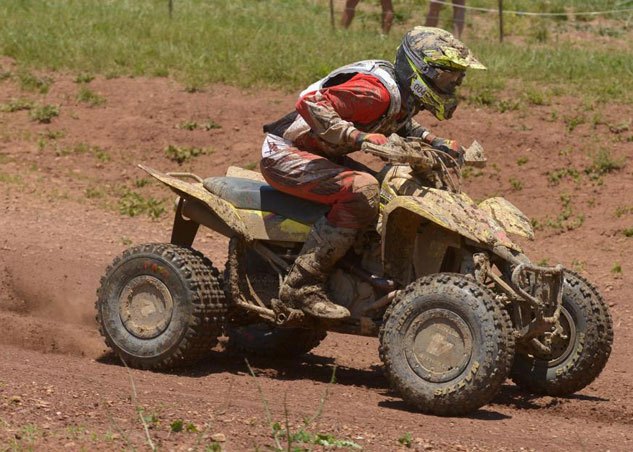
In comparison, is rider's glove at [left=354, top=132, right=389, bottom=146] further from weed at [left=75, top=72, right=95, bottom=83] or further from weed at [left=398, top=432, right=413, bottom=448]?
weed at [left=75, top=72, right=95, bottom=83]

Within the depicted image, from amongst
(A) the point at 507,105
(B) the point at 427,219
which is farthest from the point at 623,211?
(B) the point at 427,219

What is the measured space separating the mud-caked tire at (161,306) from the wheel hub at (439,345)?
1.48m

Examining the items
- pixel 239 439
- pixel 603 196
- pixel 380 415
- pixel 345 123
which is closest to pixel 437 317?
pixel 380 415

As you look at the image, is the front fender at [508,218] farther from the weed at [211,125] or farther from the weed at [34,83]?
the weed at [34,83]

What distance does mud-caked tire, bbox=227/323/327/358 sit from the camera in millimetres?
9422

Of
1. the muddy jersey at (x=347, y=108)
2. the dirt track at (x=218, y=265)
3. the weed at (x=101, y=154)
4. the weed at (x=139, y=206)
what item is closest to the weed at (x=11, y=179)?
the dirt track at (x=218, y=265)

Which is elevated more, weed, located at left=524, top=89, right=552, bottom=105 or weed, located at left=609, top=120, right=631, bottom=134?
weed, located at left=524, top=89, right=552, bottom=105

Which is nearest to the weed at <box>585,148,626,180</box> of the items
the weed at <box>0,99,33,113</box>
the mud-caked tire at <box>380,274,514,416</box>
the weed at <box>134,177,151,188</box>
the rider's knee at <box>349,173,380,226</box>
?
the weed at <box>134,177,151,188</box>

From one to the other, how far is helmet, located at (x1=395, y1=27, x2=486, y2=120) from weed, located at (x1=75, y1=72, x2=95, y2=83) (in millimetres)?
8406

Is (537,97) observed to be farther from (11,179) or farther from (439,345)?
(439,345)

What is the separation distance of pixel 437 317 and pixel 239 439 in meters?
1.81

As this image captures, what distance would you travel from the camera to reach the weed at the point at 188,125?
14875 millimetres

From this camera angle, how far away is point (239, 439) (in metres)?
6.19

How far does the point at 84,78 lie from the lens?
16.0 meters
